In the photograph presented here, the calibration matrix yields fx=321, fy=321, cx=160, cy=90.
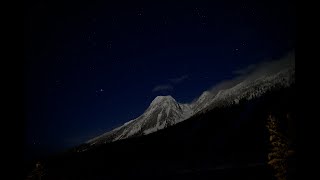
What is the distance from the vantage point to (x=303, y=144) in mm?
2627

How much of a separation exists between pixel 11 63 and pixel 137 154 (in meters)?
78.9

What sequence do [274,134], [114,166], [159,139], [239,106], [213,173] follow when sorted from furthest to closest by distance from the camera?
[239,106] → [159,139] → [114,166] → [213,173] → [274,134]

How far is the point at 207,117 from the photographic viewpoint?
371 ft

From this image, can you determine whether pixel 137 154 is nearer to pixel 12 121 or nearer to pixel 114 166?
pixel 114 166

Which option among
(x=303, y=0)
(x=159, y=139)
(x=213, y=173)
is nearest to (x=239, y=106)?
(x=159, y=139)

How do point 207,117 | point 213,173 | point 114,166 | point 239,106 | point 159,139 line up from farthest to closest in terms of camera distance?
point 239,106 < point 207,117 < point 159,139 < point 114,166 < point 213,173

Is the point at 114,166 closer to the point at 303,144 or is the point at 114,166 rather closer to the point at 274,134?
the point at 274,134

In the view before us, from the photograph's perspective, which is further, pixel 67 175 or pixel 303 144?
pixel 67 175

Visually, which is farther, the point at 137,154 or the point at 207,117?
the point at 207,117

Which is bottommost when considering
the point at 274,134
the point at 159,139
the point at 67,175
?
the point at 67,175

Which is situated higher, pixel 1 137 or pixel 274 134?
pixel 274 134

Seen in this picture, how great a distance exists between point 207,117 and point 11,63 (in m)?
112

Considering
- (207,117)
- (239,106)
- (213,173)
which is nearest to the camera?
(213,173)

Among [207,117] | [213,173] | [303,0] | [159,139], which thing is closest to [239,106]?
[207,117]
